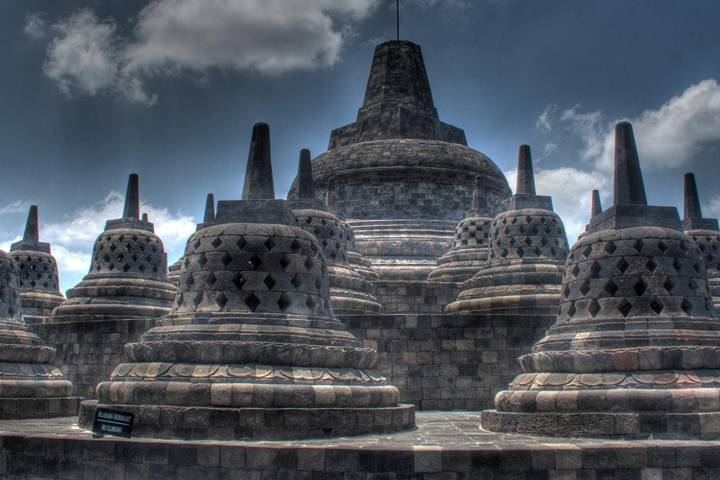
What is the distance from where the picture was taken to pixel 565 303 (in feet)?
35.9

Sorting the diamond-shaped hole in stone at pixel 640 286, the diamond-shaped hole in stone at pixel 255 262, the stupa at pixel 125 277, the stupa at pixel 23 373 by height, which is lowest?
the stupa at pixel 23 373

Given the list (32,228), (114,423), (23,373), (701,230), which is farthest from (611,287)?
(32,228)

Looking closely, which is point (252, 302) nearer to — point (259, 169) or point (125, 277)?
point (259, 169)

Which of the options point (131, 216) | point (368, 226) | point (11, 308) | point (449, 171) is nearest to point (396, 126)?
point (449, 171)

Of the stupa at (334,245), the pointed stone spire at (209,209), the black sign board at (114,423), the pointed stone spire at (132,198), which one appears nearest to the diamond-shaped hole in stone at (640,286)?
the black sign board at (114,423)

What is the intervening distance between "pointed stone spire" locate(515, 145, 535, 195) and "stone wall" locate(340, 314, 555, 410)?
18.3ft

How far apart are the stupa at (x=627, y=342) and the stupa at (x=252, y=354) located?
1.98m

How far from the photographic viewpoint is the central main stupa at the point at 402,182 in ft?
82.6

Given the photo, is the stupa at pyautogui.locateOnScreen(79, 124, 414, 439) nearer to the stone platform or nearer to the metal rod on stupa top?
the stone platform

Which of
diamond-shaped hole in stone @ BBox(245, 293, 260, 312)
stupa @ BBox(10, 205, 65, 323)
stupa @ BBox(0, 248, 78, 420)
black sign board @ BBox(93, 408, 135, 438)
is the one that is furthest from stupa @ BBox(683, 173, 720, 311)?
stupa @ BBox(10, 205, 65, 323)

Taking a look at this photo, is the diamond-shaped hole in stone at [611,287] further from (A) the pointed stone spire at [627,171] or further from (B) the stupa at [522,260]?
(B) the stupa at [522,260]

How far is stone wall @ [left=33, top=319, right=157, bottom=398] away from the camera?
1681cm

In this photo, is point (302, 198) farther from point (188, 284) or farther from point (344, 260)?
point (188, 284)

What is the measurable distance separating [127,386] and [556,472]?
17.3ft
